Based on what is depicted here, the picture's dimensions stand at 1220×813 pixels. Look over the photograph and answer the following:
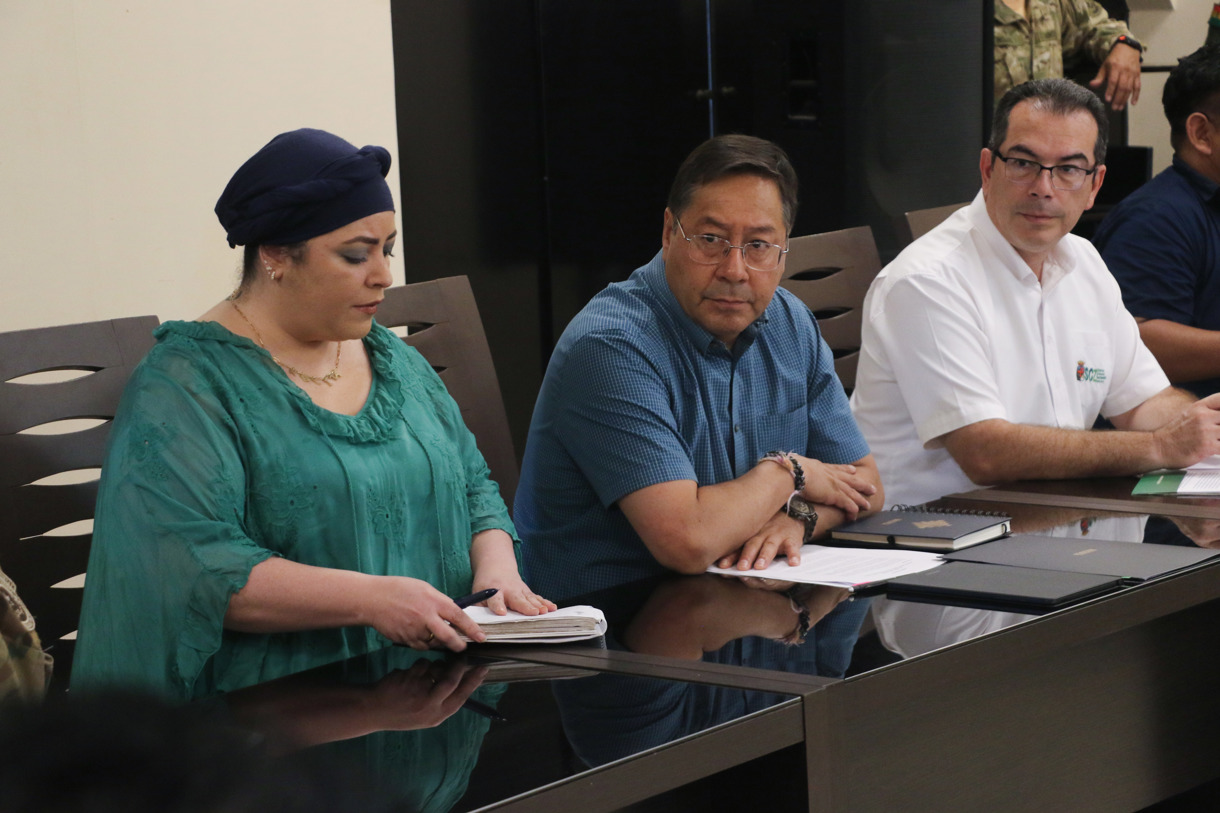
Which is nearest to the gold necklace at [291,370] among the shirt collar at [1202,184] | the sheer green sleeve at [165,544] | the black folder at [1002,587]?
the sheer green sleeve at [165,544]

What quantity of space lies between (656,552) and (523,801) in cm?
78

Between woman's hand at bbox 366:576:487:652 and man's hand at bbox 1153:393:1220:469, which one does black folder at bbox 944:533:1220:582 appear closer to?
man's hand at bbox 1153:393:1220:469

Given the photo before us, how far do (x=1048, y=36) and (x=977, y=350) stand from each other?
2.30 m

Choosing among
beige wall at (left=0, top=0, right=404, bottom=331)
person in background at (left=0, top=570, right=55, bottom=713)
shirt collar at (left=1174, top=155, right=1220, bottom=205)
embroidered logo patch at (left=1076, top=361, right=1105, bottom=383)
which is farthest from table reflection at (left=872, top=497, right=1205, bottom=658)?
beige wall at (left=0, top=0, right=404, bottom=331)

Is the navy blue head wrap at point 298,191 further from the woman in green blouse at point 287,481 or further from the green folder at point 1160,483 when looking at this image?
the green folder at point 1160,483

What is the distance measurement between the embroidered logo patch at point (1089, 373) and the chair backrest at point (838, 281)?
1.45 ft

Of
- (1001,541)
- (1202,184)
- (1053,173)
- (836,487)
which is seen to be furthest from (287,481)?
(1202,184)

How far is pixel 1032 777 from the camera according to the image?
1.66 meters

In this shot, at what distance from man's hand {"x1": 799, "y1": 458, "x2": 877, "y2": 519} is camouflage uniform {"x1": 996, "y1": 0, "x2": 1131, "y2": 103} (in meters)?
2.72

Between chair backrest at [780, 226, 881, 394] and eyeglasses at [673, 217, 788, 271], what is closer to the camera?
eyeglasses at [673, 217, 788, 271]

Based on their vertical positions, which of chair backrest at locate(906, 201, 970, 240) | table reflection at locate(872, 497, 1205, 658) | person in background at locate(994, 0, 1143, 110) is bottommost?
table reflection at locate(872, 497, 1205, 658)

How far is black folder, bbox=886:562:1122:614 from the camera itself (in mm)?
1474

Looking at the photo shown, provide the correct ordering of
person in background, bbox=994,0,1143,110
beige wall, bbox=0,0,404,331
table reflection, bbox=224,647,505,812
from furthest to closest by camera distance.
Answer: person in background, bbox=994,0,1143,110
beige wall, bbox=0,0,404,331
table reflection, bbox=224,647,505,812

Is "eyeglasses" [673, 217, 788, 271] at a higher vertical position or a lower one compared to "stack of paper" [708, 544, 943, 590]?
higher
